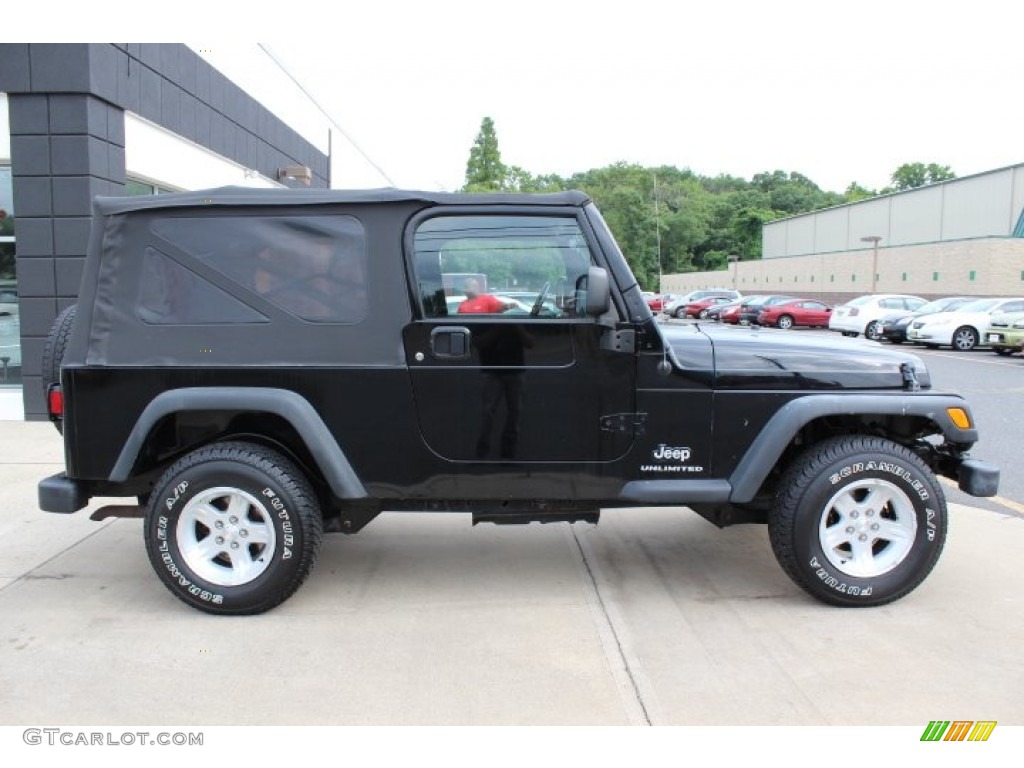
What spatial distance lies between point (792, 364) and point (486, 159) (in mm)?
67065

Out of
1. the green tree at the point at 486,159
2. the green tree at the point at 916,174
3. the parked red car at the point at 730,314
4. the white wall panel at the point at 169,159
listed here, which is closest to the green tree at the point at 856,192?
the green tree at the point at 916,174

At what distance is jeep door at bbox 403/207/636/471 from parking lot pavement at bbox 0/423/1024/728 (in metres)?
0.88

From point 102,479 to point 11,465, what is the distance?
408 cm

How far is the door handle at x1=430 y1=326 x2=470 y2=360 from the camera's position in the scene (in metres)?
4.02

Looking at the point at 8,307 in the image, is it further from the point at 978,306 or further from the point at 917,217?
the point at 917,217

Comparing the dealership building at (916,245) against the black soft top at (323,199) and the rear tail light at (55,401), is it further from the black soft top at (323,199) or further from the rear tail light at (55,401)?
the rear tail light at (55,401)

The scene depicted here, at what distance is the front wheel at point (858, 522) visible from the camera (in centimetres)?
409

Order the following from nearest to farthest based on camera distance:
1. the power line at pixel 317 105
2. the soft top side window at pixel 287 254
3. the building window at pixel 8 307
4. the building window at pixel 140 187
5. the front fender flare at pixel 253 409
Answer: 1. the front fender flare at pixel 253 409
2. the soft top side window at pixel 287 254
3. the building window at pixel 8 307
4. the building window at pixel 140 187
5. the power line at pixel 317 105

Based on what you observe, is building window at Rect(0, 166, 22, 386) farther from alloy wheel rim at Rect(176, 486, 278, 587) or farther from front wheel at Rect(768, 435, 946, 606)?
front wheel at Rect(768, 435, 946, 606)

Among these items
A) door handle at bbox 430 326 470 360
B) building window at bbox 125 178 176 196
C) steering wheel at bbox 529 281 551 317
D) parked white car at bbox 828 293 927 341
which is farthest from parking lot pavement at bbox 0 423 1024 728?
parked white car at bbox 828 293 927 341

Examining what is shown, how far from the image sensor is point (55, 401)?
432 centimetres

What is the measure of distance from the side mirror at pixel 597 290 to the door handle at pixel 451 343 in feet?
2.06

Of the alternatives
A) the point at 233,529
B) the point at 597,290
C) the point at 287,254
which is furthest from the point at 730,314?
the point at 233,529

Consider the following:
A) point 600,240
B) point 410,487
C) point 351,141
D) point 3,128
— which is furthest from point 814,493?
point 351,141
